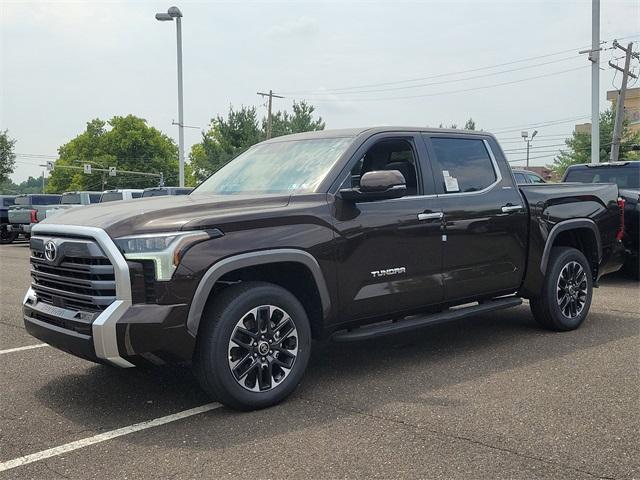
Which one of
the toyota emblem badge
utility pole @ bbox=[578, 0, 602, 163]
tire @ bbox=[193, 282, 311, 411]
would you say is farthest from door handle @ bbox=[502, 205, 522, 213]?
utility pole @ bbox=[578, 0, 602, 163]

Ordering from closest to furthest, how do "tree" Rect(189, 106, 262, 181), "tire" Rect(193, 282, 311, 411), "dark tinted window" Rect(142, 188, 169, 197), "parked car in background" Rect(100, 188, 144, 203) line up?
"tire" Rect(193, 282, 311, 411) → "parked car in background" Rect(100, 188, 144, 203) → "dark tinted window" Rect(142, 188, 169, 197) → "tree" Rect(189, 106, 262, 181)

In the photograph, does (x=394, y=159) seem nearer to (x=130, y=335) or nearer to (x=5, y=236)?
(x=130, y=335)

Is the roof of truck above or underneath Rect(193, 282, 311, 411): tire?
above

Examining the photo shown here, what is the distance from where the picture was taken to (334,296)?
179 inches

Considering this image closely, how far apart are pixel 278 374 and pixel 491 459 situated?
153 centimetres

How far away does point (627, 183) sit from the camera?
1054 centimetres

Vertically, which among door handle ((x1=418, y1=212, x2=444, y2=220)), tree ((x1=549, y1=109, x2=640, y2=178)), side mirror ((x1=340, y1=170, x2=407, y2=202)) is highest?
tree ((x1=549, y1=109, x2=640, y2=178))

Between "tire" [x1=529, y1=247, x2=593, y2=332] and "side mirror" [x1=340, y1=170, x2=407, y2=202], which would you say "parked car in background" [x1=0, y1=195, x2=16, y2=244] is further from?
A: "side mirror" [x1=340, y1=170, x2=407, y2=202]

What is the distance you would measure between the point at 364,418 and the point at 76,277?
6.66ft

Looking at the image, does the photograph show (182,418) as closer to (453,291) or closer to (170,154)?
(453,291)

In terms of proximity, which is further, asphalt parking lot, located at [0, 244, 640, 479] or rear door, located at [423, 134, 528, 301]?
rear door, located at [423, 134, 528, 301]

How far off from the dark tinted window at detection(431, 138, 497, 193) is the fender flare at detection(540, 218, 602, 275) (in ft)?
2.80

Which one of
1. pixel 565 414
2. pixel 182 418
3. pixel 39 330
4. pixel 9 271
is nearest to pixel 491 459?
pixel 565 414

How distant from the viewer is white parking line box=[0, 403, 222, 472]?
3477 millimetres
